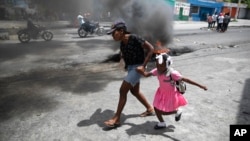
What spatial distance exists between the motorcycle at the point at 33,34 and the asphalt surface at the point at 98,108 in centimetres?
568

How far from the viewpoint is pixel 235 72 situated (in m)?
6.64

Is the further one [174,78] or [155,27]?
[155,27]

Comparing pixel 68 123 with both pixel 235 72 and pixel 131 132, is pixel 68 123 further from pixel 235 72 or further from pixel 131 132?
pixel 235 72

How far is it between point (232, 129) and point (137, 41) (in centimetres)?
179

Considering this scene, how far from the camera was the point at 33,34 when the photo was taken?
38.0 ft

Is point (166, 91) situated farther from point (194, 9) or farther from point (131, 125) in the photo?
point (194, 9)

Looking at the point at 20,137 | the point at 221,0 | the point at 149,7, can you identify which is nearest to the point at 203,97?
the point at 20,137

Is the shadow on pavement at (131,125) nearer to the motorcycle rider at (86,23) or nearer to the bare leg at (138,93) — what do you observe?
the bare leg at (138,93)

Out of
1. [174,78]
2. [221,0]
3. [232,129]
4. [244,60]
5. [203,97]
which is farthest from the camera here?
[221,0]

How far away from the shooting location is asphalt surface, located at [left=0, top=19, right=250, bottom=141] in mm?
3217

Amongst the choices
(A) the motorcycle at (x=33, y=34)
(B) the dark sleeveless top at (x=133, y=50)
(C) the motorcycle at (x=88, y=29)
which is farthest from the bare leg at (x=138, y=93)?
(C) the motorcycle at (x=88, y=29)

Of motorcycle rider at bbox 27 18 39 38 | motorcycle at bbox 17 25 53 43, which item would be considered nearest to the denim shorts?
motorcycle at bbox 17 25 53 43

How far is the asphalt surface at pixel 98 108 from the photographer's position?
10.6 feet

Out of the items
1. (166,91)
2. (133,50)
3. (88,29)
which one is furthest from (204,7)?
(166,91)
